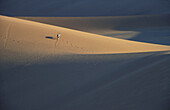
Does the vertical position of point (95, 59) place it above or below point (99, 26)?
below

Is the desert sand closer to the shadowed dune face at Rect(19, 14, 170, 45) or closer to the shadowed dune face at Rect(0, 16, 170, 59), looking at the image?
the shadowed dune face at Rect(0, 16, 170, 59)

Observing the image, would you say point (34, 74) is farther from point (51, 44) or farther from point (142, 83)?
point (142, 83)

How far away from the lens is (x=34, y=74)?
3227mm

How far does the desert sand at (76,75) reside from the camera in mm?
2873

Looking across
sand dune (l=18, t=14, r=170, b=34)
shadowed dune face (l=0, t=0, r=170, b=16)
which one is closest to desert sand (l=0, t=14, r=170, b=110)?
sand dune (l=18, t=14, r=170, b=34)

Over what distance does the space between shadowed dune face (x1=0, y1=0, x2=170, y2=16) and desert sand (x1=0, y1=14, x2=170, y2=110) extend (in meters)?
6.97

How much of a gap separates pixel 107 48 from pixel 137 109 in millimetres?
1981

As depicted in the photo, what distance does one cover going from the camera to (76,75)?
3.29 metres

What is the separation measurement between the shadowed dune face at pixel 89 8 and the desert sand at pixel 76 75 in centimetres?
697

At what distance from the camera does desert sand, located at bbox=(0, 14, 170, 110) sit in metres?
2.87

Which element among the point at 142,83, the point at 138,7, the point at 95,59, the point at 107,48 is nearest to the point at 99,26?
the point at 138,7

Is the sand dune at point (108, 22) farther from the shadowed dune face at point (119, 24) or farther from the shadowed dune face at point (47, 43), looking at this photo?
the shadowed dune face at point (47, 43)

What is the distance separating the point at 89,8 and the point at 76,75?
→ 29.2 feet

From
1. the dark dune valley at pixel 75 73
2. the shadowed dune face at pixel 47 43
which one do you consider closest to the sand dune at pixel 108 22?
the shadowed dune face at pixel 47 43
